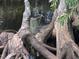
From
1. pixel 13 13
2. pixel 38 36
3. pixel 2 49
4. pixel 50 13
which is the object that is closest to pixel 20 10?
pixel 13 13

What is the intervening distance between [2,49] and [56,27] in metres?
1.30

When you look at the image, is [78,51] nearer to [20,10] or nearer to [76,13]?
[76,13]

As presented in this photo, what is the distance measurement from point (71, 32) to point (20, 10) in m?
2.73

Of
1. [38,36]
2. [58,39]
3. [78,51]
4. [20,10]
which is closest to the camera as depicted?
[78,51]

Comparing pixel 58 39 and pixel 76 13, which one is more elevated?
pixel 76 13

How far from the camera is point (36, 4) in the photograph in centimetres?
760

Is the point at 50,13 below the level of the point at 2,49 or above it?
above

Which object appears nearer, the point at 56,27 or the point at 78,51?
the point at 78,51

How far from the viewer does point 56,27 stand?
16.9 ft

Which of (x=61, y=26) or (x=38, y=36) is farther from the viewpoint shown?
(x=38, y=36)

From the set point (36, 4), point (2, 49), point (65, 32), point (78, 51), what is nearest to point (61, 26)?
point (65, 32)

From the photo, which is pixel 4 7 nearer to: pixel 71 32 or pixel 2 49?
pixel 2 49

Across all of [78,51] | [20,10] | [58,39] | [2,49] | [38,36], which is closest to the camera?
[78,51]

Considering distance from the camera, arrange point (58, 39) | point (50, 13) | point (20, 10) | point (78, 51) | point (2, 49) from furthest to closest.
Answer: point (20, 10), point (50, 13), point (2, 49), point (58, 39), point (78, 51)
